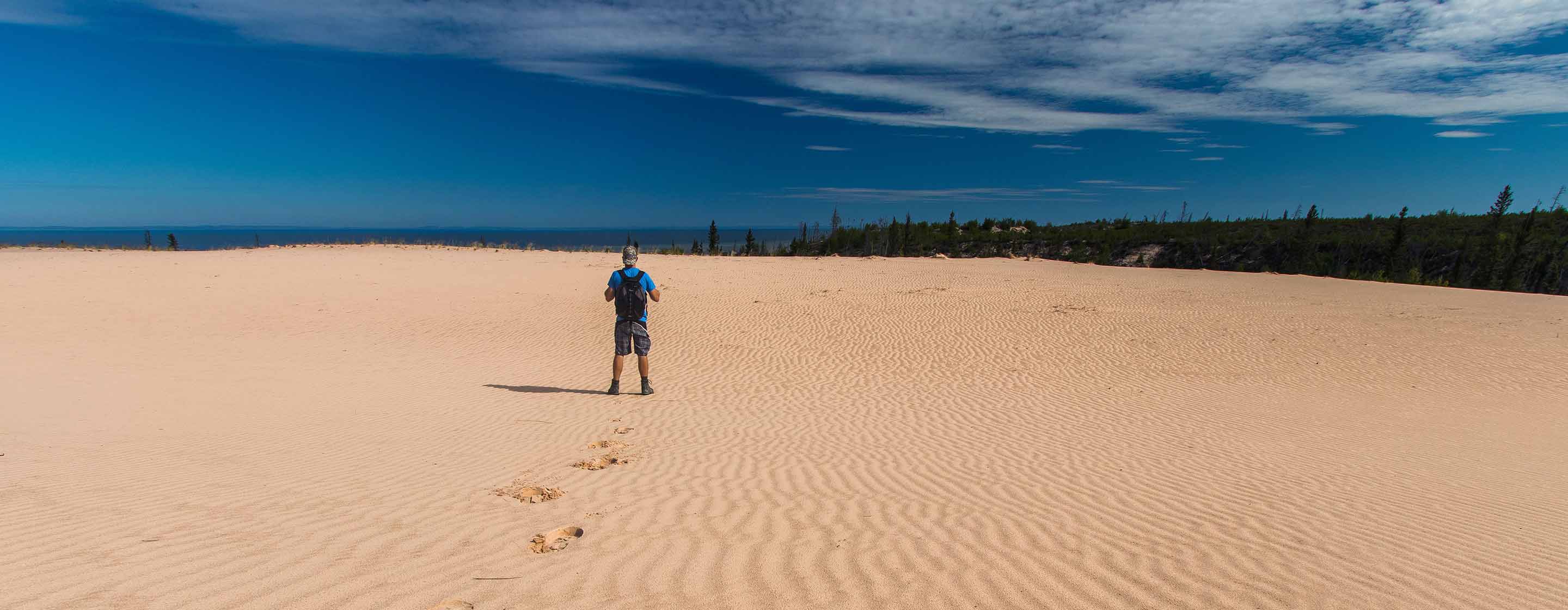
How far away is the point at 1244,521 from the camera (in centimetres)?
450

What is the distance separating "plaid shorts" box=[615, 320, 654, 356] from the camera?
8586 millimetres

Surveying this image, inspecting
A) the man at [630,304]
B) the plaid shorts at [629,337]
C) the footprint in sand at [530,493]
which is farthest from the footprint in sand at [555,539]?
the plaid shorts at [629,337]

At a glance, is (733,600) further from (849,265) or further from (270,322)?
(849,265)

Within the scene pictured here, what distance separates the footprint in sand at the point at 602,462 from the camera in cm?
574

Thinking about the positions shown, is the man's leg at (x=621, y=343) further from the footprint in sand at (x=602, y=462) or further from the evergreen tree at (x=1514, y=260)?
the evergreen tree at (x=1514, y=260)

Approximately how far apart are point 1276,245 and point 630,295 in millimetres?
46890

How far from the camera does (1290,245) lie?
40.8 m

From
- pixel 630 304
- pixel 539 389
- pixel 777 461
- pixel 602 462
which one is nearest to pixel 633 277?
pixel 630 304

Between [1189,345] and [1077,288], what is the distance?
10.0 meters

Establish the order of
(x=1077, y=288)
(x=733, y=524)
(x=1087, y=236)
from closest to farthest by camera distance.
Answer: (x=733, y=524) < (x=1077, y=288) < (x=1087, y=236)

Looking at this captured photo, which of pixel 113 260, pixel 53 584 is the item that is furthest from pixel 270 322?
pixel 113 260

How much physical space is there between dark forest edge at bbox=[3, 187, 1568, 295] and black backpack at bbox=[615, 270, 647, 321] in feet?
98.3

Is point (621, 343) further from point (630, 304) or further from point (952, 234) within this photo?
point (952, 234)

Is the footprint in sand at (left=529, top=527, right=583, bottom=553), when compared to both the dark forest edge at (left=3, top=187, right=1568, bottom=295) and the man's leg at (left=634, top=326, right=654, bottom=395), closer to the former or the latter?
the man's leg at (left=634, top=326, right=654, bottom=395)
